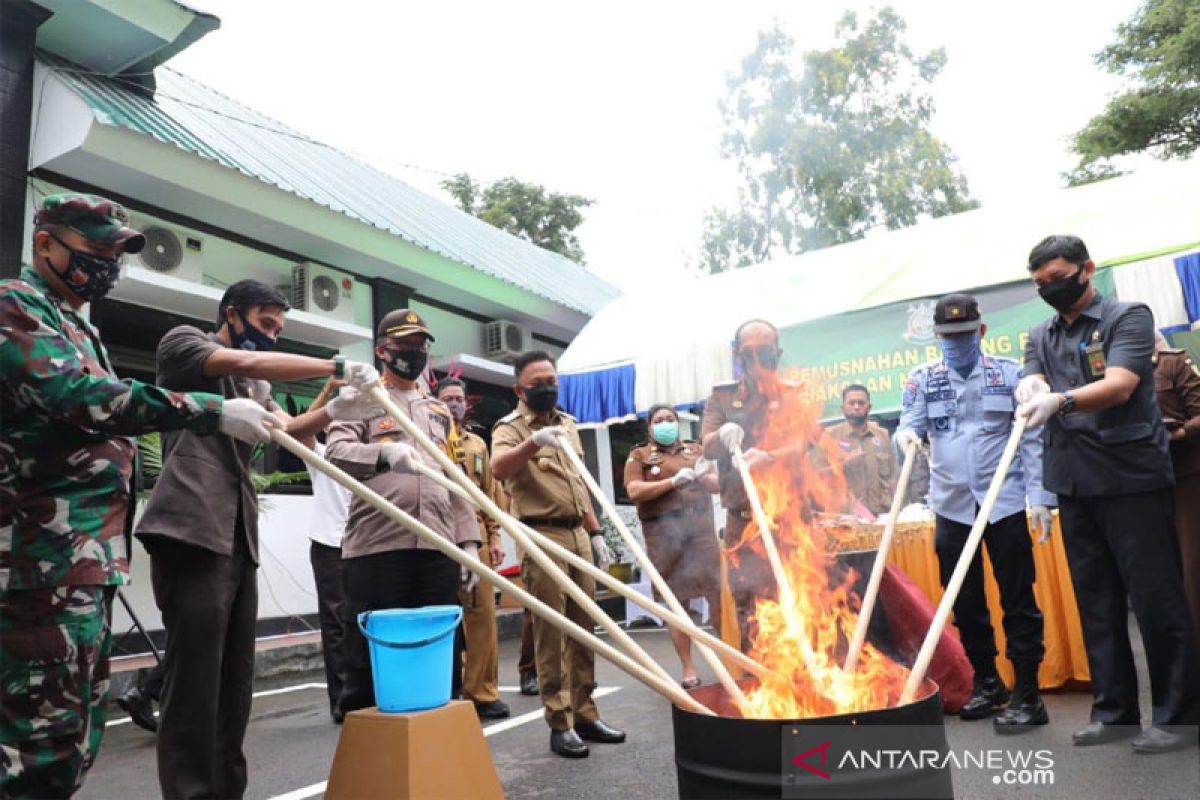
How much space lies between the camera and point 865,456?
6.18m

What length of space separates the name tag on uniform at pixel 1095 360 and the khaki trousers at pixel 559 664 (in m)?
2.36

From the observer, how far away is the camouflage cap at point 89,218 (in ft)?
7.42

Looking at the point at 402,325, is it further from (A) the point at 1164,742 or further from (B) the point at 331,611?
(A) the point at 1164,742

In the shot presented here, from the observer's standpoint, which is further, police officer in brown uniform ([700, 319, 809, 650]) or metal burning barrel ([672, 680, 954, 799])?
police officer in brown uniform ([700, 319, 809, 650])

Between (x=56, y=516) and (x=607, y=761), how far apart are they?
2461mm

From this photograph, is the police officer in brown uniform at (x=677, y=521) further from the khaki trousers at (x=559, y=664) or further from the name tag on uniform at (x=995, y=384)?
the name tag on uniform at (x=995, y=384)

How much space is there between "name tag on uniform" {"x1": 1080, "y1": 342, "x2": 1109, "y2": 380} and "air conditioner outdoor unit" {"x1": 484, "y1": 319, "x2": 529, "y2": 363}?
883 cm

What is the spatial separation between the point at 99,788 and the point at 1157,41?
21693mm

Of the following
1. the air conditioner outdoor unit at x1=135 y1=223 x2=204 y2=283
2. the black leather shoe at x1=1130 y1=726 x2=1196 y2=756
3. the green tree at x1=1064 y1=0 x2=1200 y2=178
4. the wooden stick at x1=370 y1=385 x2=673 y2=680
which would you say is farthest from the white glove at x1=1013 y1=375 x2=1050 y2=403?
the green tree at x1=1064 y1=0 x2=1200 y2=178

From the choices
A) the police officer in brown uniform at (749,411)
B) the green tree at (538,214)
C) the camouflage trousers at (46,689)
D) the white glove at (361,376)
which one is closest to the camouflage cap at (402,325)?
the white glove at (361,376)

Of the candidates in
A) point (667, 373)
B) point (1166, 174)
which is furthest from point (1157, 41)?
point (667, 373)

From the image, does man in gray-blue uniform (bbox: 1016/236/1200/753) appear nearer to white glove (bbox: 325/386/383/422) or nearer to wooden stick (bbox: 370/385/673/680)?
wooden stick (bbox: 370/385/673/680)

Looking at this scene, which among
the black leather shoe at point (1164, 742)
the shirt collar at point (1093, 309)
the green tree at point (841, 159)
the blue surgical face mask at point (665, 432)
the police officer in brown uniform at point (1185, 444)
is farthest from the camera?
the green tree at point (841, 159)

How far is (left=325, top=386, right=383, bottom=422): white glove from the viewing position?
2.82m
